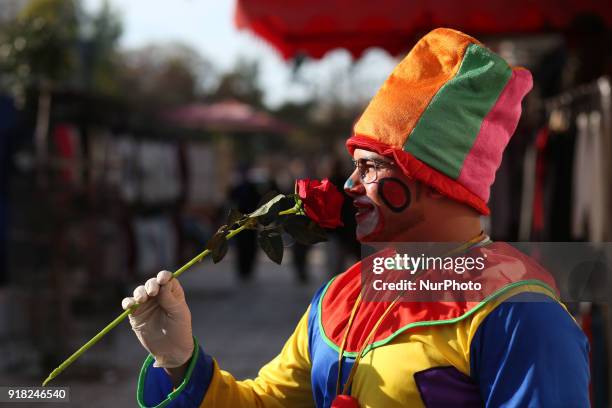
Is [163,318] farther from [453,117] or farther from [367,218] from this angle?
[453,117]

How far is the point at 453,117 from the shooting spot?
5.98ft

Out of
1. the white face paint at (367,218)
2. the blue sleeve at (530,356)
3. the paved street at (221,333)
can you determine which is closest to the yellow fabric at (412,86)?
the white face paint at (367,218)

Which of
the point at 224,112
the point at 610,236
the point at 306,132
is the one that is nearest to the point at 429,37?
the point at 610,236

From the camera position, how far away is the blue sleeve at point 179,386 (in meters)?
1.94

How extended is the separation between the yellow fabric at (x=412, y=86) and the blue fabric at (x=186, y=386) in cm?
60

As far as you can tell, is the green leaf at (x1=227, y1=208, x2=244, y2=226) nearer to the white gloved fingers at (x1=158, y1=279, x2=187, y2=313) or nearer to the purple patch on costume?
the white gloved fingers at (x1=158, y1=279, x2=187, y2=313)

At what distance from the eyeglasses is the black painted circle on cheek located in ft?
0.09

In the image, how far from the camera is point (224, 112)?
16609 millimetres

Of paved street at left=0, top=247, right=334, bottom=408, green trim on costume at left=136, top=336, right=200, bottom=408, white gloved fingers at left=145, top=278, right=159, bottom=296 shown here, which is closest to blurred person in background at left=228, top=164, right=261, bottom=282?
paved street at left=0, top=247, right=334, bottom=408

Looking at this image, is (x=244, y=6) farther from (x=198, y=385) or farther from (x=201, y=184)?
(x=201, y=184)

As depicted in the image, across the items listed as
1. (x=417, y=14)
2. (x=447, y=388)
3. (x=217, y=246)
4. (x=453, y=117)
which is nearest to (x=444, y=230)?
(x=453, y=117)

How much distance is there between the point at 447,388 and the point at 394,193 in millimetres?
414

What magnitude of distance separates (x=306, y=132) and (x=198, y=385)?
1530 inches

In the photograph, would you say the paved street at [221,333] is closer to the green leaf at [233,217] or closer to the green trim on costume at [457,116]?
the green leaf at [233,217]
